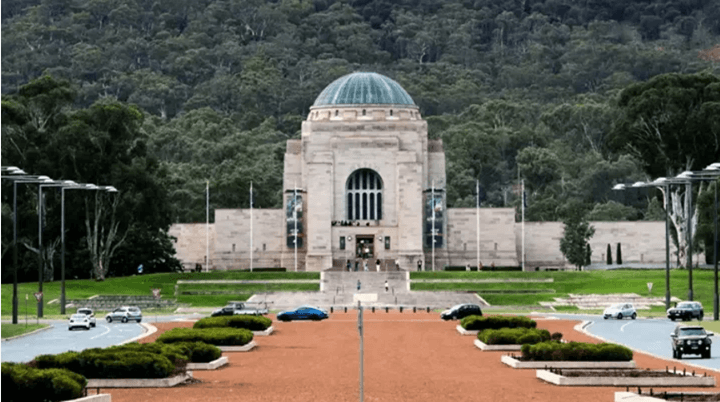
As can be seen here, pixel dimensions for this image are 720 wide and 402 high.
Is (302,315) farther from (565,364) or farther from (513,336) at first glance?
(565,364)

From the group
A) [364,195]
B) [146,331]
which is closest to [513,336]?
[146,331]

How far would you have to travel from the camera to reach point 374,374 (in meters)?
43.6

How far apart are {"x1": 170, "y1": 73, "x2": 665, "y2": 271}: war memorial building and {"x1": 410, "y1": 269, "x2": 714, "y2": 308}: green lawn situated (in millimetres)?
10258

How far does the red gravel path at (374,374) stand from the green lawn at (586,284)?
30.0 meters

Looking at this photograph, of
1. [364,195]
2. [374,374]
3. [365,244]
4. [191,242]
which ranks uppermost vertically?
[364,195]

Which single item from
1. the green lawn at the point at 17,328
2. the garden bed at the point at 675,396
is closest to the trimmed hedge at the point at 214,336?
the green lawn at the point at 17,328

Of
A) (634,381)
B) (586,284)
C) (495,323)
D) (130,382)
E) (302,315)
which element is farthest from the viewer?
(586,284)

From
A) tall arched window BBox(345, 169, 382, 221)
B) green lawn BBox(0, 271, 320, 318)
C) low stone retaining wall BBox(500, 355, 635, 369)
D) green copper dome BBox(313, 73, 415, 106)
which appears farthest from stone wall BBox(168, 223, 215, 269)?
low stone retaining wall BBox(500, 355, 635, 369)

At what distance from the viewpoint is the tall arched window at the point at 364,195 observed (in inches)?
4793

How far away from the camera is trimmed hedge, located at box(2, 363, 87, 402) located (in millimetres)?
30703

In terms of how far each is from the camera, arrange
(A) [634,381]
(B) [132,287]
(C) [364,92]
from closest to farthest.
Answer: (A) [634,381], (B) [132,287], (C) [364,92]

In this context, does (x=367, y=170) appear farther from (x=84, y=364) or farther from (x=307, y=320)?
(x=84, y=364)

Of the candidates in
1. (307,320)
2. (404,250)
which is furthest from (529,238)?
(307,320)

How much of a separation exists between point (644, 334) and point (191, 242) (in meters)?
66.5
